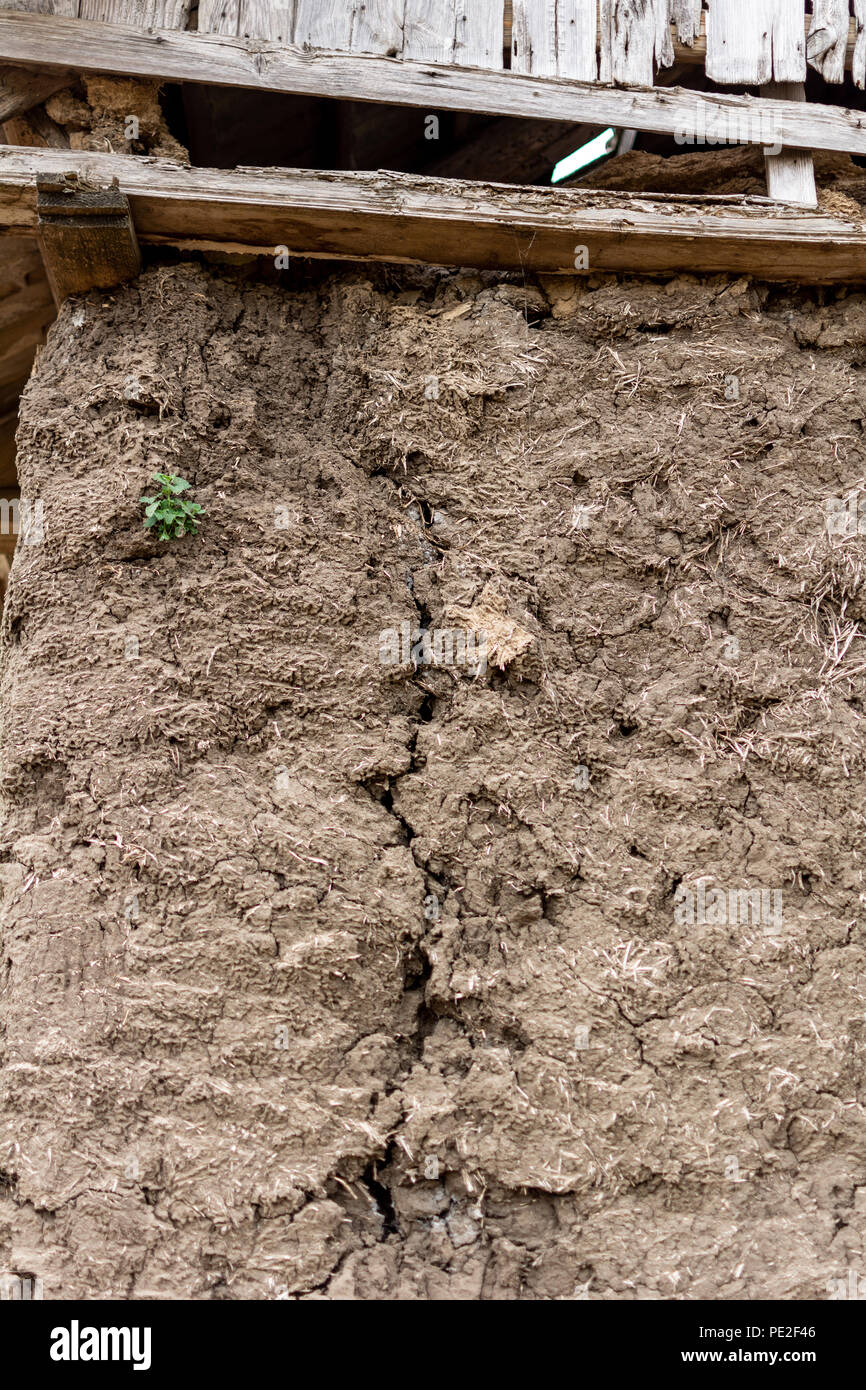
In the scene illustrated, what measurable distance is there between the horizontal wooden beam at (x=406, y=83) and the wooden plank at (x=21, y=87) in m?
0.07

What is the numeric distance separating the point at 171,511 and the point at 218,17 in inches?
61.0

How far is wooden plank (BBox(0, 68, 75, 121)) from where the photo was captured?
3.12 meters

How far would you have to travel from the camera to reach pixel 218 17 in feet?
10.5

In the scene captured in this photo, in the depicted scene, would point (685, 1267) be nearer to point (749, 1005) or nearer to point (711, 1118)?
point (711, 1118)

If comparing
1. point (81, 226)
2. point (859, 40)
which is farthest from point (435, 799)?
point (859, 40)

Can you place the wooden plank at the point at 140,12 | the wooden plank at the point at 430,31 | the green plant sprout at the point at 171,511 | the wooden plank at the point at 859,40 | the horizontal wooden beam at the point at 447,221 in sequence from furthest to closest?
the wooden plank at the point at 859,40 → the wooden plank at the point at 430,31 → the wooden plank at the point at 140,12 → the horizontal wooden beam at the point at 447,221 → the green plant sprout at the point at 171,511

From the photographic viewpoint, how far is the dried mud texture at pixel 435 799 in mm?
2373

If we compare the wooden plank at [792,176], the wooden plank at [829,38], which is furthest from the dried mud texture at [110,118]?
the wooden plank at [829,38]

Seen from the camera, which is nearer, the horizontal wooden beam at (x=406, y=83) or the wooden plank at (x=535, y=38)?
the horizontal wooden beam at (x=406, y=83)

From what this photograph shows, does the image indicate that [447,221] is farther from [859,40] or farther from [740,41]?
[859,40]

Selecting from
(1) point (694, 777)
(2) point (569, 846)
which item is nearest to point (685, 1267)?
(2) point (569, 846)

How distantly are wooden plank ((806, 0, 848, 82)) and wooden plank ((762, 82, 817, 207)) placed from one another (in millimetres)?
310

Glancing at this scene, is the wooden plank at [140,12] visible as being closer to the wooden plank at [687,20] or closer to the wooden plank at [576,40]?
the wooden plank at [576,40]

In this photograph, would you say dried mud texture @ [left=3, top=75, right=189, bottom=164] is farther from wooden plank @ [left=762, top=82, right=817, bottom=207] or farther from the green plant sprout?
wooden plank @ [left=762, top=82, right=817, bottom=207]
